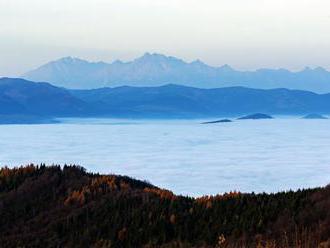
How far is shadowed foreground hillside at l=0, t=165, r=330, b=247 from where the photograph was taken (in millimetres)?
16750

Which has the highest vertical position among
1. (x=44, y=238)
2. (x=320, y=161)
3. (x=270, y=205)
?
(x=320, y=161)

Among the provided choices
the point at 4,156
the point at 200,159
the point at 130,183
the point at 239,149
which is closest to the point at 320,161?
the point at 200,159

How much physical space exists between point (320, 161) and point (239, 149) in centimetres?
3907

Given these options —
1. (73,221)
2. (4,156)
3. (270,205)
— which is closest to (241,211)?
(270,205)

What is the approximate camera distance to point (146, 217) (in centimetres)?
1911

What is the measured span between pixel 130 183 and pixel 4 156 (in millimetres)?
123490

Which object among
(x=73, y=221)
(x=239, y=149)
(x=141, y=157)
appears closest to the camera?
(x=73, y=221)

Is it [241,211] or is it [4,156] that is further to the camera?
[4,156]

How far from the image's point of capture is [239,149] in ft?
546

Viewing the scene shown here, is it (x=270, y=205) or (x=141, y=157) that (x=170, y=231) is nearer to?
(x=270, y=205)

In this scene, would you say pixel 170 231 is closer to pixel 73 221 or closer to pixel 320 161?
pixel 73 221

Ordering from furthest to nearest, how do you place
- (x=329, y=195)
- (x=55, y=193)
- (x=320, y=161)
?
(x=320, y=161) < (x=55, y=193) < (x=329, y=195)

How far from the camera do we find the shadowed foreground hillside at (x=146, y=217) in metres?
16.8

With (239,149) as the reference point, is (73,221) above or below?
below
